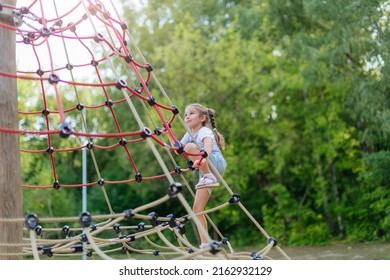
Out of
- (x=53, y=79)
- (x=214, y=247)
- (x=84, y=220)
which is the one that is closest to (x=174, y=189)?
(x=214, y=247)

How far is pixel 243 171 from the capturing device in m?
8.77

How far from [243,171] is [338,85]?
6.66ft

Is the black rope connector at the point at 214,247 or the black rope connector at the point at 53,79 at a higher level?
the black rope connector at the point at 53,79

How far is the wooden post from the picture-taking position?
7.56ft

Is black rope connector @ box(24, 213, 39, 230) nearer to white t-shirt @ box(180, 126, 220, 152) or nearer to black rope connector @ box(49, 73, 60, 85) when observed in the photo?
black rope connector @ box(49, 73, 60, 85)

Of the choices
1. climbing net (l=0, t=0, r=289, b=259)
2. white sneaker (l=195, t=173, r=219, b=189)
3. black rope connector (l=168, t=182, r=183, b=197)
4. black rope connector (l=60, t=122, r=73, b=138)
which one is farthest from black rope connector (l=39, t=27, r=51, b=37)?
white sneaker (l=195, t=173, r=219, b=189)

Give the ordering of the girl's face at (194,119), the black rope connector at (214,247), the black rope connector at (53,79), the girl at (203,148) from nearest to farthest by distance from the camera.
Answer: the black rope connector at (214,247)
the black rope connector at (53,79)
the girl at (203,148)
the girl's face at (194,119)

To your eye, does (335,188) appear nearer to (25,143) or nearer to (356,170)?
(356,170)

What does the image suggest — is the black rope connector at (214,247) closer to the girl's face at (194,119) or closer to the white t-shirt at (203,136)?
the white t-shirt at (203,136)

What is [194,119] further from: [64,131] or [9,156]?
[64,131]

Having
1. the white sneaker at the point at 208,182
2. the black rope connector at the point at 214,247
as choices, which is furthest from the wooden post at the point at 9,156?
the white sneaker at the point at 208,182

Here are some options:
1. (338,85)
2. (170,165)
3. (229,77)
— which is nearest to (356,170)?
(338,85)

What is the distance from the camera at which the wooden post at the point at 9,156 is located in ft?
7.56
